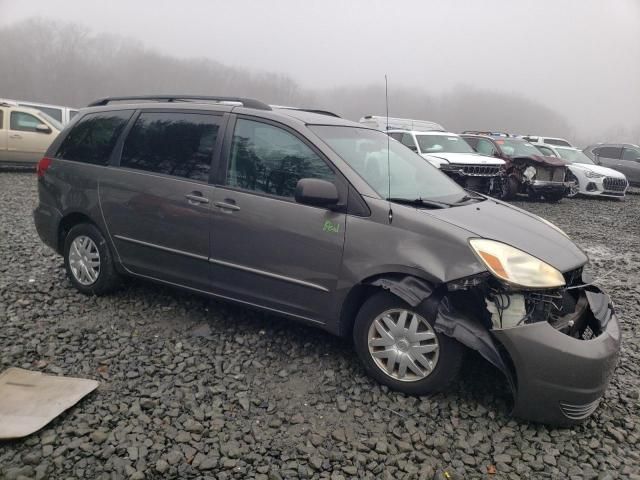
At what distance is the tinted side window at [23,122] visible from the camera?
1206 cm

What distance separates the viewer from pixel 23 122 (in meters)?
12.2

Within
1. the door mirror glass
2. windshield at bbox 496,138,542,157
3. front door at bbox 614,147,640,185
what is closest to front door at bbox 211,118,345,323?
windshield at bbox 496,138,542,157

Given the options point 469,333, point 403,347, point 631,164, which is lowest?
point 403,347

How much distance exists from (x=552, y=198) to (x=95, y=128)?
11.6m

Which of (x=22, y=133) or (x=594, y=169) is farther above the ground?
(x=594, y=169)

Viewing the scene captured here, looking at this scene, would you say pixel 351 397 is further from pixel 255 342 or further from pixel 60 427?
pixel 60 427

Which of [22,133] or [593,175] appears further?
[593,175]

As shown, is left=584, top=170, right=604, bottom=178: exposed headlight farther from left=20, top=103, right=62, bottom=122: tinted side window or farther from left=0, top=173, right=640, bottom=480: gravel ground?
left=20, top=103, right=62, bottom=122: tinted side window

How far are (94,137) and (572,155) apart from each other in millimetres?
14870

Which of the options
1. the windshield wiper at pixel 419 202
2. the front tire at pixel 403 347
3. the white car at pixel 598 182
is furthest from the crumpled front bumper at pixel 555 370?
the white car at pixel 598 182

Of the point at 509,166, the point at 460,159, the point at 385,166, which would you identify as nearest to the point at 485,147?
the point at 509,166

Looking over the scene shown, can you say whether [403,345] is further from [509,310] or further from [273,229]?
[273,229]

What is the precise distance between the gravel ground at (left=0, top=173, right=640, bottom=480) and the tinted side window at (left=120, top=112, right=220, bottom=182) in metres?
1.16

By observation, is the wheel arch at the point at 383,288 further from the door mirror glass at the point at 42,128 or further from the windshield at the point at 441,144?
the door mirror glass at the point at 42,128
